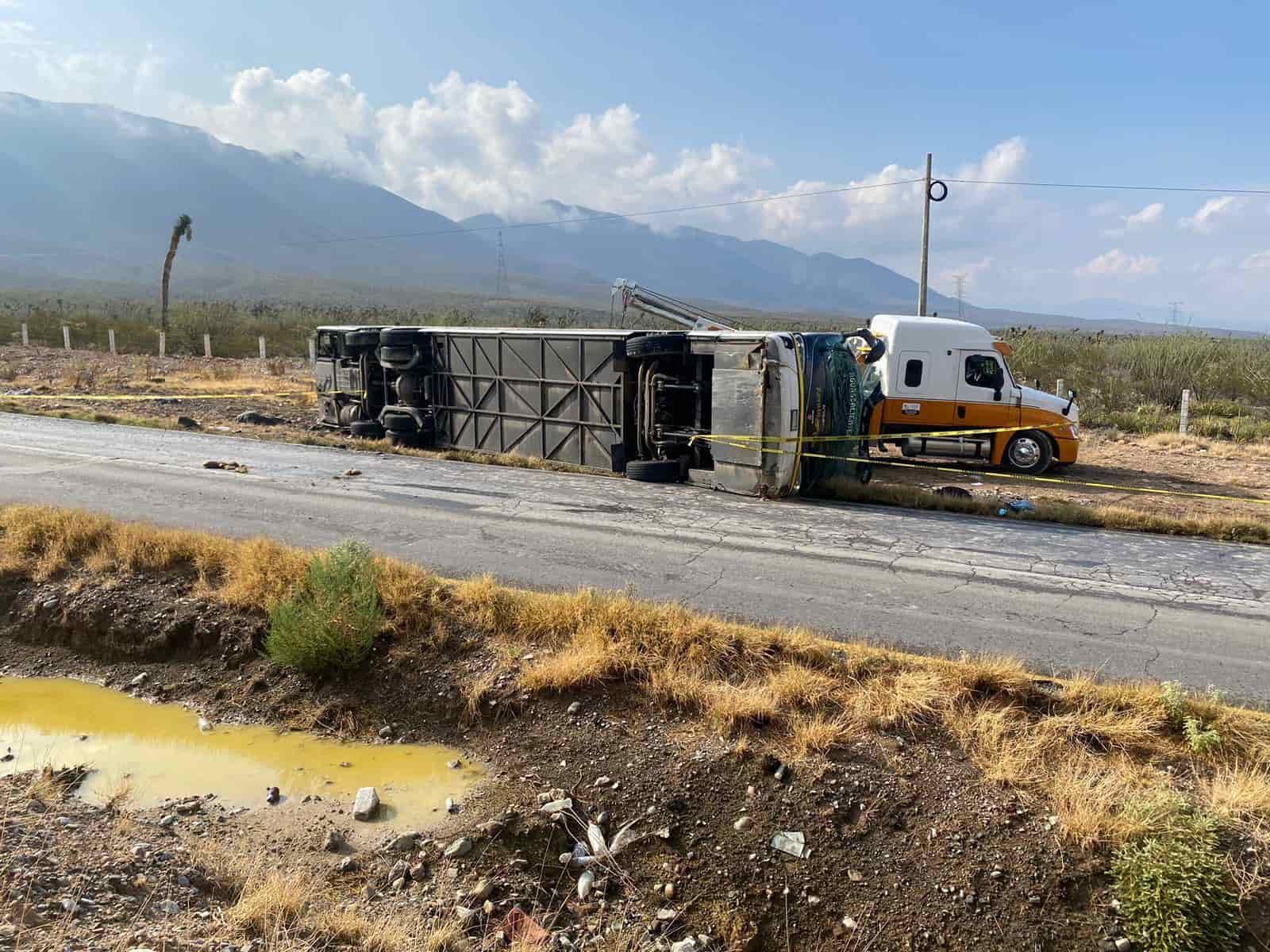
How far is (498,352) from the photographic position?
17516 millimetres

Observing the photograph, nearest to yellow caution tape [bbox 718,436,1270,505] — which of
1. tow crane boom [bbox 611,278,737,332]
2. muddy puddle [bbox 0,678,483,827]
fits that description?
tow crane boom [bbox 611,278,737,332]

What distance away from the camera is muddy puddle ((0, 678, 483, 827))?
5.88 metres

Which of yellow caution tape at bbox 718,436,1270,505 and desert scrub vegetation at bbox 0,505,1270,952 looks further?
yellow caution tape at bbox 718,436,1270,505

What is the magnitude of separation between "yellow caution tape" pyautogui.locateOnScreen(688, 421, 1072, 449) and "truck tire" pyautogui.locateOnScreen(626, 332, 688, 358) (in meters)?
1.59

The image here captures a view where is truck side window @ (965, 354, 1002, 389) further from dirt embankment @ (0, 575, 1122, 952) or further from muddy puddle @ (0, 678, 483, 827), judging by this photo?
muddy puddle @ (0, 678, 483, 827)

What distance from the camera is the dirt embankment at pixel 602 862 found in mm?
4324

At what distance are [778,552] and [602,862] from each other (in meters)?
5.42

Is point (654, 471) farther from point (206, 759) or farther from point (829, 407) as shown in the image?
point (206, 759)

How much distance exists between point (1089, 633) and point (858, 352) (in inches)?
432

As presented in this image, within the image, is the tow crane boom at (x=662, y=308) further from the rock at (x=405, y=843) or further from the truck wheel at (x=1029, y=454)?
the rock at (x=405, y=843)

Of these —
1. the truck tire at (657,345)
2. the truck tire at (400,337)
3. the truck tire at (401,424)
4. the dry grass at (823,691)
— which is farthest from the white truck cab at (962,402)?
the dry grass at (823,691)

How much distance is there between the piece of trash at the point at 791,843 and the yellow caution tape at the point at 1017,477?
876 centimetres

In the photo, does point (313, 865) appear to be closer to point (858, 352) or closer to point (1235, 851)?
point (1235, 851)

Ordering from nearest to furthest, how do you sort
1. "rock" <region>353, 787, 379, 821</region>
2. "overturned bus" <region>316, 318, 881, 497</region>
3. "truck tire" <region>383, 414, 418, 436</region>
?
"rock" <region>353, 787, 379, 821</region>
"overturned bus" <region>316, 318, 881, 497</region>
"truck tire" <region>383, 414, 418, 436</region>
